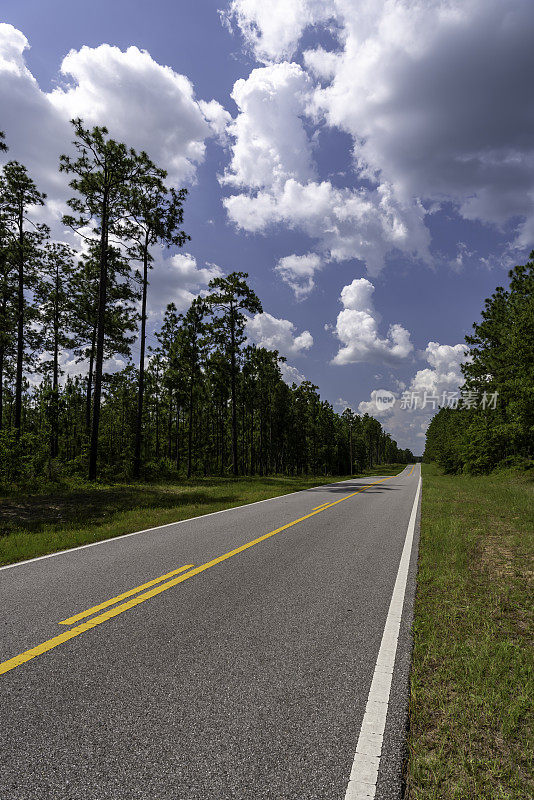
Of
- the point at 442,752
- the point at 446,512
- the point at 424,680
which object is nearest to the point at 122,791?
the point at 442,752

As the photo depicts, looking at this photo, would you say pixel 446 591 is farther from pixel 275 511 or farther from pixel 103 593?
pixel 275 511

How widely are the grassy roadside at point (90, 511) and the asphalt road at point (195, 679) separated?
1894mm

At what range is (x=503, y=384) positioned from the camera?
2530 cm

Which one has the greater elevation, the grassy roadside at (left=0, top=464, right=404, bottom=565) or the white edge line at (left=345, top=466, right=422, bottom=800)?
the white edge line at (left=345, top=466, right=422, bottom=800)

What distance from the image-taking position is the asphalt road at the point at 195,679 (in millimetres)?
2133

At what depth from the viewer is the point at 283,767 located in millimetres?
2182

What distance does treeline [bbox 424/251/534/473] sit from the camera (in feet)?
71.6

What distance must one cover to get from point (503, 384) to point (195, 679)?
27748 mm

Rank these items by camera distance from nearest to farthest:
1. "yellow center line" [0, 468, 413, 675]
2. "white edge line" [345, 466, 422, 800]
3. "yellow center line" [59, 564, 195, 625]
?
"white edge line" [345, 466, 422, 800] → "yellow center line" [0, 468, 413, 675] → "yellow center line" [59, 564, 195, 625]

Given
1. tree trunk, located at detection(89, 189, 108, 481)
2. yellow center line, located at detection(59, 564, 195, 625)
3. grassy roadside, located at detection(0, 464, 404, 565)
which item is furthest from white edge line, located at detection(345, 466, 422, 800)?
tree trunk, located at detection(89, 189, 108, 481)

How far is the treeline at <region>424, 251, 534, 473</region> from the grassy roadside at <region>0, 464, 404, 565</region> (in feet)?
52.8

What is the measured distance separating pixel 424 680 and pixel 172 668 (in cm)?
207

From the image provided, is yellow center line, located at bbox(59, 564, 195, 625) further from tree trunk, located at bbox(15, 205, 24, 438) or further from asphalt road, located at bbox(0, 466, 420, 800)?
tree trunk, located at bbox(15, 205, 24, 438)

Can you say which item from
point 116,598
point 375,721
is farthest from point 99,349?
point 375,721
